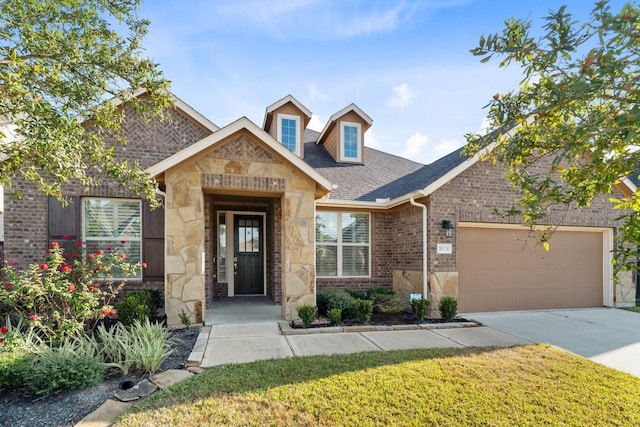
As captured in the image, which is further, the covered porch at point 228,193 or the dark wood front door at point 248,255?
the dark wood front door at point 248,255

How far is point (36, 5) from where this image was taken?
436cm

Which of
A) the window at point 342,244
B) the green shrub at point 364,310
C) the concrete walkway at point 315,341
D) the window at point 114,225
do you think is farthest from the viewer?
the window at point 342,244

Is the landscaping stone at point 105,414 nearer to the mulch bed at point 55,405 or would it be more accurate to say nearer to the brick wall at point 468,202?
the mulch bed at point 55,405

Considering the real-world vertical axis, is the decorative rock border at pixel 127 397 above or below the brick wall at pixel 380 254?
below

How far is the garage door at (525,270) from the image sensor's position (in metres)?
8.40

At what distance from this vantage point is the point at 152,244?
25.5 ft

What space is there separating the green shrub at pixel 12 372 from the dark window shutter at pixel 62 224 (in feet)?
13.0

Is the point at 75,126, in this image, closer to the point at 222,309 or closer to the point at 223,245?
the point at 222,309

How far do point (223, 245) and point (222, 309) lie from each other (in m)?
2.28

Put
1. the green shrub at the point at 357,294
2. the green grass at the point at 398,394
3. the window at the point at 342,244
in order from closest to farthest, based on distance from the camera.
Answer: the green grass at the point at 398,394 < the green shrub at the point at 357,294 < the window at the point at 342,244

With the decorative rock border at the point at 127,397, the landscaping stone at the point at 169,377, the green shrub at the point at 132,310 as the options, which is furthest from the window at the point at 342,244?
the decorative rock border at the point at 127,397

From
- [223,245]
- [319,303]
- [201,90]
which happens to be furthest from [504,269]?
[201,90]

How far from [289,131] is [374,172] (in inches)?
127

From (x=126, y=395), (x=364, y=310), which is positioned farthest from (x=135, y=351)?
(x=364, y=310)
